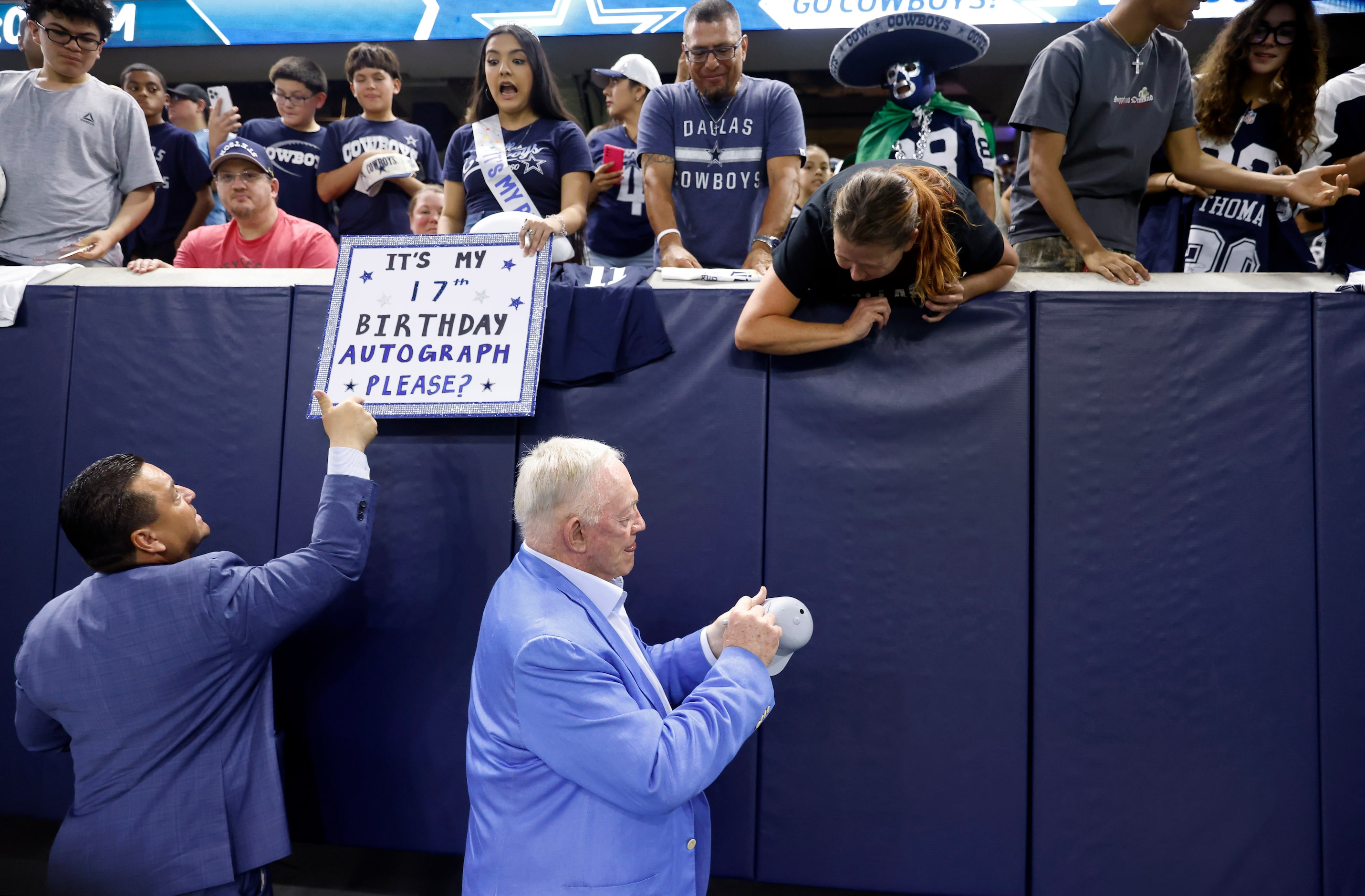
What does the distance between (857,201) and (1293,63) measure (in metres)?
2.03

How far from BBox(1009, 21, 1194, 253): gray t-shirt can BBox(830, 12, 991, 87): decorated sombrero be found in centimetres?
71

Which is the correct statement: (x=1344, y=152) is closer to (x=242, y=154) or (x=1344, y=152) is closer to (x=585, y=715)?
(x=585, y=715)

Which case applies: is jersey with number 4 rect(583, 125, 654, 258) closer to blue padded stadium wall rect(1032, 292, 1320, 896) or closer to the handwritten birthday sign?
the handwritten birthday sign

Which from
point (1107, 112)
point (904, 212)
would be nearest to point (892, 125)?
point (1107, 112)

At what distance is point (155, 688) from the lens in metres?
2.20

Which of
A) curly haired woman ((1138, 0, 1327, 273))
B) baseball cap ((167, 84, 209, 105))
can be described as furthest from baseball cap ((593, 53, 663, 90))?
baseball cap ((167, 84, 209, 105))

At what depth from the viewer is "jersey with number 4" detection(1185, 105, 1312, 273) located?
3.26 m

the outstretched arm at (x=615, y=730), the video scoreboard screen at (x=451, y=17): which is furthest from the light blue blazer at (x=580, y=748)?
the video scoreboard screen at (x=451, y=17)

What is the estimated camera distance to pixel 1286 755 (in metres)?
2.49

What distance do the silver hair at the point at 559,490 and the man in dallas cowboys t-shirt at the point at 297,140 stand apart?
302 centimetres

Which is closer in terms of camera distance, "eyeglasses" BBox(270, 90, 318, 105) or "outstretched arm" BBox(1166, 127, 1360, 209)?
"outstretched arm" BBox(1166, 127, 1360, 209)

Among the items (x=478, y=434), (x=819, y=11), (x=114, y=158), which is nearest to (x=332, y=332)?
(x=478, y=434)

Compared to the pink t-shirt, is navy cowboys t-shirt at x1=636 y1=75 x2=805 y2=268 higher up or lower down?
higher up

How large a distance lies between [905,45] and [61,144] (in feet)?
10.5
